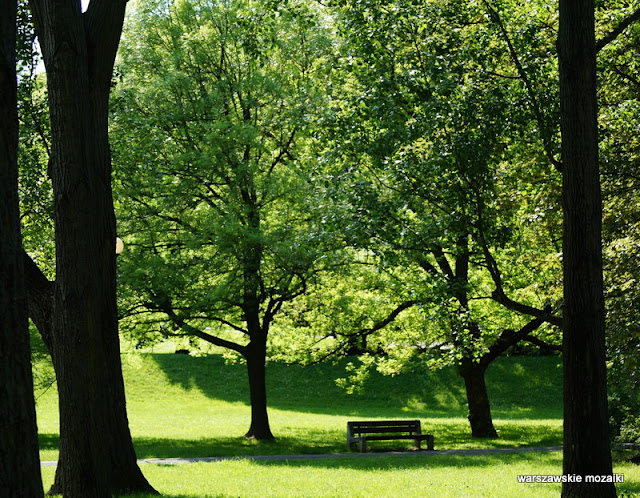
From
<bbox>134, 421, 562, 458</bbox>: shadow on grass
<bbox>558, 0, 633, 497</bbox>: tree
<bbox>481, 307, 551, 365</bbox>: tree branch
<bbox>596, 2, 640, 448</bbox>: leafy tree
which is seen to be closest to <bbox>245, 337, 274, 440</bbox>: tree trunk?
<bbox>134, 421, 562, 458</bbox>: shadow on grass

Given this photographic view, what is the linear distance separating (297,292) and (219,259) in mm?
2933

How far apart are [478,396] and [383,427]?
310 cm

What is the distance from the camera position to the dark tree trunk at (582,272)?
716 centimetres

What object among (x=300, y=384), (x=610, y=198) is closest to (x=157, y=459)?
(x=610, y=198)

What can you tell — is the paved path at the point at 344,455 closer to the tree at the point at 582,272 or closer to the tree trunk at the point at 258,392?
the tree trunk at the point at 258,392

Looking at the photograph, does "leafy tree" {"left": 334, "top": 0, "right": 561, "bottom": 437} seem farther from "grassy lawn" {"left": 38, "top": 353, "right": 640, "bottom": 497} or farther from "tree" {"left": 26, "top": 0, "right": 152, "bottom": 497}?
"tree" {"left": 26, "top": 0, "right": 152, "bottom": 497}

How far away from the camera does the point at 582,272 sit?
7207 millimetres

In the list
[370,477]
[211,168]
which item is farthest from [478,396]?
[211,168]

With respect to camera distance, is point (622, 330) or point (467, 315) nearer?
point (622, 330)

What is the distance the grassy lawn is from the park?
19 cm

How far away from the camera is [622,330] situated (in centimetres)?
1052

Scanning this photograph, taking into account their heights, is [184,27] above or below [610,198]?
above

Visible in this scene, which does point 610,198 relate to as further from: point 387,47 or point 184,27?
point 184,27

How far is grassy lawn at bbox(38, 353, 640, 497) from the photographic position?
11.5m
